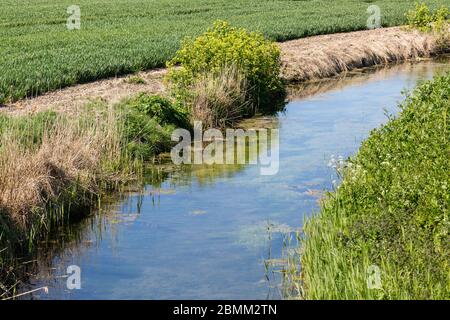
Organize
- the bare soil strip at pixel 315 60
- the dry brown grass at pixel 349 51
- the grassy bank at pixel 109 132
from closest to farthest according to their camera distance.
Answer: the grassy bank at pixel 109 132
the bare soil strip at pixel 315 60
the dry brown grass at pixel 349 51

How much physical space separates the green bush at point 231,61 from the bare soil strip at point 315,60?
0.86 m

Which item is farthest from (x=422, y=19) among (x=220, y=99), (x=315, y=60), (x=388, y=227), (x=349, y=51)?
(x=388, y=227)

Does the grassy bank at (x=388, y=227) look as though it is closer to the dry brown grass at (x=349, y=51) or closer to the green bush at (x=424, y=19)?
the dry brown grass at (x=349, y=51)

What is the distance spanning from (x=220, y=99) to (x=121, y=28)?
43.1 feet

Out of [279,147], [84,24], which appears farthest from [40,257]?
[84,24]

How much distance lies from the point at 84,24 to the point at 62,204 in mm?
21449

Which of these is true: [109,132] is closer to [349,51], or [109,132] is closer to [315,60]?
[315,60]

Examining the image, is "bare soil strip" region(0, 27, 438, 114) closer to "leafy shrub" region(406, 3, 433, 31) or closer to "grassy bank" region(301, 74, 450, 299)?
"leafy shrub" region(406, 3, 433, 31)

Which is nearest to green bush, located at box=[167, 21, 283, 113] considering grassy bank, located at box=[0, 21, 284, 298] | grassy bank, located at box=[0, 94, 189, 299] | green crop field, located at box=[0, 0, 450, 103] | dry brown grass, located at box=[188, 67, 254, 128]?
grassy bank, located at box=[0, 21, 284, 298]

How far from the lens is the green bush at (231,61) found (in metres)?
19.6

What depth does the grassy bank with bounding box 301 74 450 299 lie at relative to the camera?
841 cm

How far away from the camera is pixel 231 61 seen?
19.9 meters

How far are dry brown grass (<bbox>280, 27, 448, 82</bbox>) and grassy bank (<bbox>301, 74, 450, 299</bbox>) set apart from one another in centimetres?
1237

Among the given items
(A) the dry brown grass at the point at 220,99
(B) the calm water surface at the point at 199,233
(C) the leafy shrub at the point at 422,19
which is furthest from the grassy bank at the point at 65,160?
(C) the leafy shrub at the point at 422,19
